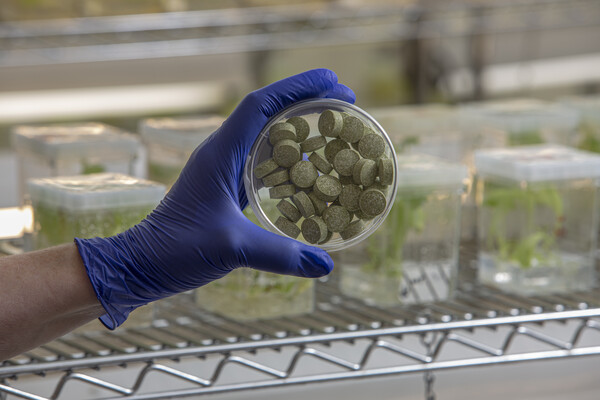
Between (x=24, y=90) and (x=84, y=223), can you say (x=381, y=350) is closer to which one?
(x=84, y=223)

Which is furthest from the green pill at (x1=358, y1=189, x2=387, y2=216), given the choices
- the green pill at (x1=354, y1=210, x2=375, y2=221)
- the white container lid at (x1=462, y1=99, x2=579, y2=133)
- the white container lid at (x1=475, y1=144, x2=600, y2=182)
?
the white container lid at (x1=462, y1=99, x2=579, y2=133)

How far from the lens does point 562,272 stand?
819mm

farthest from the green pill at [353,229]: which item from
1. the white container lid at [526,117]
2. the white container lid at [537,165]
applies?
the white container lid at [526,117]

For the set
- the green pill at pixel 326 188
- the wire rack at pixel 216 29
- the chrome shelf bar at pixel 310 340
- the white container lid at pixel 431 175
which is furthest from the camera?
the wire rack at pixel 216 29

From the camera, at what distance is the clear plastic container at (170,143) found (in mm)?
809

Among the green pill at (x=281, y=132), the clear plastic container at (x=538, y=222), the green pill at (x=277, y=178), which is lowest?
the clear plastic container at (x=538, y=222)

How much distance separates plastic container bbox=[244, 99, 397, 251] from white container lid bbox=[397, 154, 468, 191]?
0.68ft

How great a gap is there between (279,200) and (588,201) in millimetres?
428

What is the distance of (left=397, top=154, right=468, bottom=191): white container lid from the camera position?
0.75 metres

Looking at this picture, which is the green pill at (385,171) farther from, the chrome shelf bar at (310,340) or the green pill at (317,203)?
the chrome shelf bar at (310,340)

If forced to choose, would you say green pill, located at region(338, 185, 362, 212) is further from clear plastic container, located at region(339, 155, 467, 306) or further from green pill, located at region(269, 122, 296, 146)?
clear plastic container, located at region(339, 155, 467, 306)

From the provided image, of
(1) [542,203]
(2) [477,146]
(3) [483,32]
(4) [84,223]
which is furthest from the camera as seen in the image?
(3) [483,32]

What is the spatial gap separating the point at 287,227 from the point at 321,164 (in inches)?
2.1

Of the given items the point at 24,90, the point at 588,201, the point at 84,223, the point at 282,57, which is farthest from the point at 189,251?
the point at 282,57
